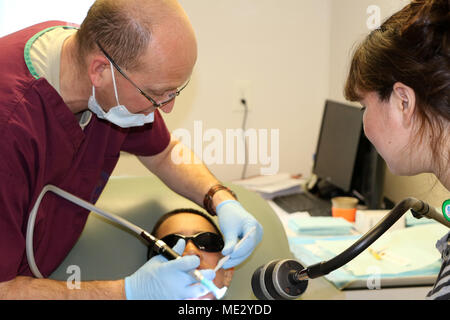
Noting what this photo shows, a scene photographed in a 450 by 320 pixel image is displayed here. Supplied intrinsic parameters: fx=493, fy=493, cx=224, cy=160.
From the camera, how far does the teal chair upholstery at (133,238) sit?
55.9 inches

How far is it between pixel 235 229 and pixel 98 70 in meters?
0.57

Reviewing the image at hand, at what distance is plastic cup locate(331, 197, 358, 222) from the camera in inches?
78.2

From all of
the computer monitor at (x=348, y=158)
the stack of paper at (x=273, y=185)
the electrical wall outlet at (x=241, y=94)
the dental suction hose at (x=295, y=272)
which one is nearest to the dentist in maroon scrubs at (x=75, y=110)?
the dental suction hose at (x=295, y=272)

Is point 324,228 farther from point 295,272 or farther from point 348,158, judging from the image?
point 295,272

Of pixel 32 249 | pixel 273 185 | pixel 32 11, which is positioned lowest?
pixel 273 185

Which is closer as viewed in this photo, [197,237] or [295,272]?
[295,272]

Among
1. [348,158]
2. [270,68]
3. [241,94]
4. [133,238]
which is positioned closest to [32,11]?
[241,94]

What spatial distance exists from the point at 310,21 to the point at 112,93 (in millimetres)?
1657

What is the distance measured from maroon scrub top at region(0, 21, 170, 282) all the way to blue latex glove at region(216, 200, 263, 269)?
36 centimetres

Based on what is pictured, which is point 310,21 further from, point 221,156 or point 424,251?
point 424,251

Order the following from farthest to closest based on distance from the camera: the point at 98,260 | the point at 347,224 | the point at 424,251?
the point at 347,224
the point at 424,251
the point at 98,260

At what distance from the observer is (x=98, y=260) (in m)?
1.44

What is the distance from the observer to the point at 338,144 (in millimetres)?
2236
